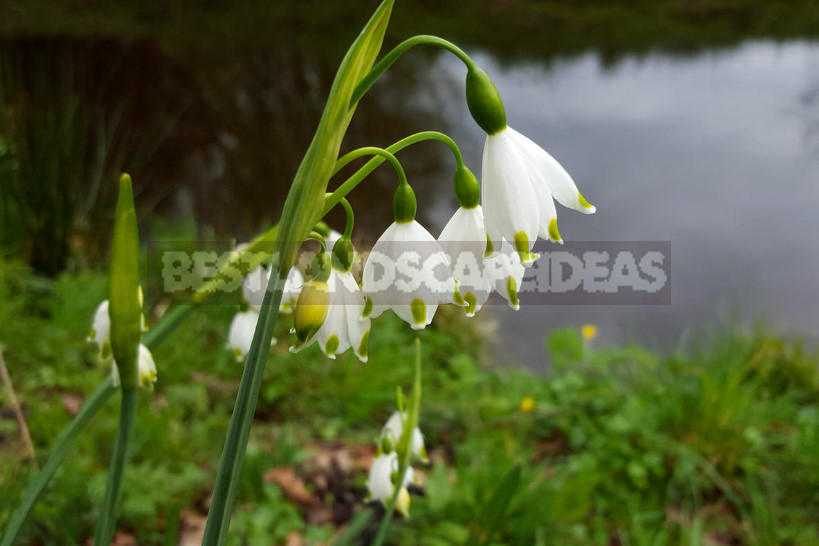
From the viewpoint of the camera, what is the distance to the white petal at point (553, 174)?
1.68 feet

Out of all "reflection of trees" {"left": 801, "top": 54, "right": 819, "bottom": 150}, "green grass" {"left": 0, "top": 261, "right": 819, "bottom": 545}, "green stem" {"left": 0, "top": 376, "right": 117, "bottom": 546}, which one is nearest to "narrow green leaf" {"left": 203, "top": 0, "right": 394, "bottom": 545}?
"green stem" {"left": 0, "top": 376, "right": 117, "bottom": 546}

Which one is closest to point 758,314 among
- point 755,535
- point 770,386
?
point 770,386

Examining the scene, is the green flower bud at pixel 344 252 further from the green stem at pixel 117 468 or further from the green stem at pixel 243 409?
the green stem at pixel 117 468

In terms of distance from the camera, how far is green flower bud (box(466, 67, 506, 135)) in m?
0.47

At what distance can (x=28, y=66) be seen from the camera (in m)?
4.41

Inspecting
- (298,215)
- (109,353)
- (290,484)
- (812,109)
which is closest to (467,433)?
(290,484)

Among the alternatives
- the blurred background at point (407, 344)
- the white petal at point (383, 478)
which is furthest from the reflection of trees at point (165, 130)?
the white petal at point (383, 478)

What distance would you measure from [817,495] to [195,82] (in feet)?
19.8

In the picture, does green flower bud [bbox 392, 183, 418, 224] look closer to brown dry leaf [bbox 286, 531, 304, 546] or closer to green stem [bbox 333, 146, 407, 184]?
green stem [bbox 333, 146, 407, 184]

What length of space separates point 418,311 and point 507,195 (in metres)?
0.13

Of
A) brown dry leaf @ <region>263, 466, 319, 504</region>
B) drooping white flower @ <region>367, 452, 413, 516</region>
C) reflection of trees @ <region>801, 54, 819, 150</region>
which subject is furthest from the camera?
reflection of trees @ <region>801, 54, 819, 150</region>

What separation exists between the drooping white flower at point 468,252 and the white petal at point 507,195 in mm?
34

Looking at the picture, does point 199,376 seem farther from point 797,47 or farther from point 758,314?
point 797,47

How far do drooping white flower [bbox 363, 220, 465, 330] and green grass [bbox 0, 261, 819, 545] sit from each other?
866 millimetres
